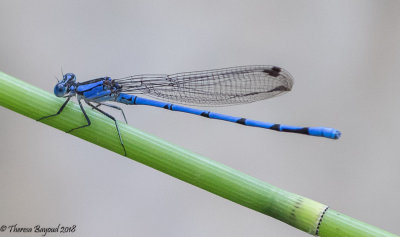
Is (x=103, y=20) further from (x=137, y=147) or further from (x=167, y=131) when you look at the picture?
(x=137, y=147)

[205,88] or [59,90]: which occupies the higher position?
[59,90]

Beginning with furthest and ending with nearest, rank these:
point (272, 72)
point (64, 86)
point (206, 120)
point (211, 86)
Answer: point (206, 120) → point (211, 86) → point (272, 72) → point (64, 86)

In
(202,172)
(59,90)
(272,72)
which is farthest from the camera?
(272,72)

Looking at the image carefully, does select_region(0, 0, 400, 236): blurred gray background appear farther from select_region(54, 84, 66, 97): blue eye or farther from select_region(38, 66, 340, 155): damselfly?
select_region(54, 84, 66, 97): blue eye

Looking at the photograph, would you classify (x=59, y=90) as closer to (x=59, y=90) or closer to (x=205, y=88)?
(x=59, y=90)

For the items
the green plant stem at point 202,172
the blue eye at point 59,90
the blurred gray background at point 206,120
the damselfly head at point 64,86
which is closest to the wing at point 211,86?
the damselfly head at point 64,86

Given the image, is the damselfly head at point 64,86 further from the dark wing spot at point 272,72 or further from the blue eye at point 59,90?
the dark wing spot at point 272,72

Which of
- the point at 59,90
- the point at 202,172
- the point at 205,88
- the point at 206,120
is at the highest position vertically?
the point at 59,90

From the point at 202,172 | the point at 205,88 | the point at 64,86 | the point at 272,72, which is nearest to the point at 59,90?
the point at 64,86

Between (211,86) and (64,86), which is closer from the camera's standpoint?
(64,86)
